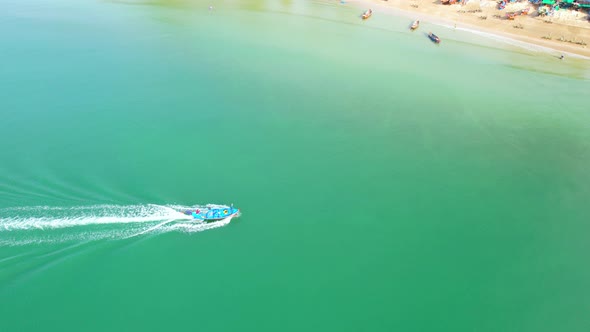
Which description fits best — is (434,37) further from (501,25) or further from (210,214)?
(210,214)

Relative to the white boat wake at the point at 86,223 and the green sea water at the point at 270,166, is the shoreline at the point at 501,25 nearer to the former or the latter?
the green sea water at the point at 270,166

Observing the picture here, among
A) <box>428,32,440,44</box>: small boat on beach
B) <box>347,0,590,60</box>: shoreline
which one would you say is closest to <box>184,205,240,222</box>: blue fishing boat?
<box>428,32,440,44</box>: small boat on beach

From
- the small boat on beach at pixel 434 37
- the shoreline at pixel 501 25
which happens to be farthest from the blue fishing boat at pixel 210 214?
the shoreline at pixel 501 25

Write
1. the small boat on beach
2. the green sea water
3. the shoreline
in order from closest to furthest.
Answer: the green sea water < the shoreline < the small boat on beach

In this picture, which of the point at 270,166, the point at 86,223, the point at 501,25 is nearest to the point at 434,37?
the point at 501,25

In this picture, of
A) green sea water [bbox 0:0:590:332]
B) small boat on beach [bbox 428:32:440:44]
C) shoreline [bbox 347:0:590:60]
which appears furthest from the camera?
small boat on beach [bbox 428:32:440:44]

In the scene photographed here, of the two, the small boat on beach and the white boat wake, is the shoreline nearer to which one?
the small boat on beach

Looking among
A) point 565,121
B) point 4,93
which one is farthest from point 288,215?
point 565,121
